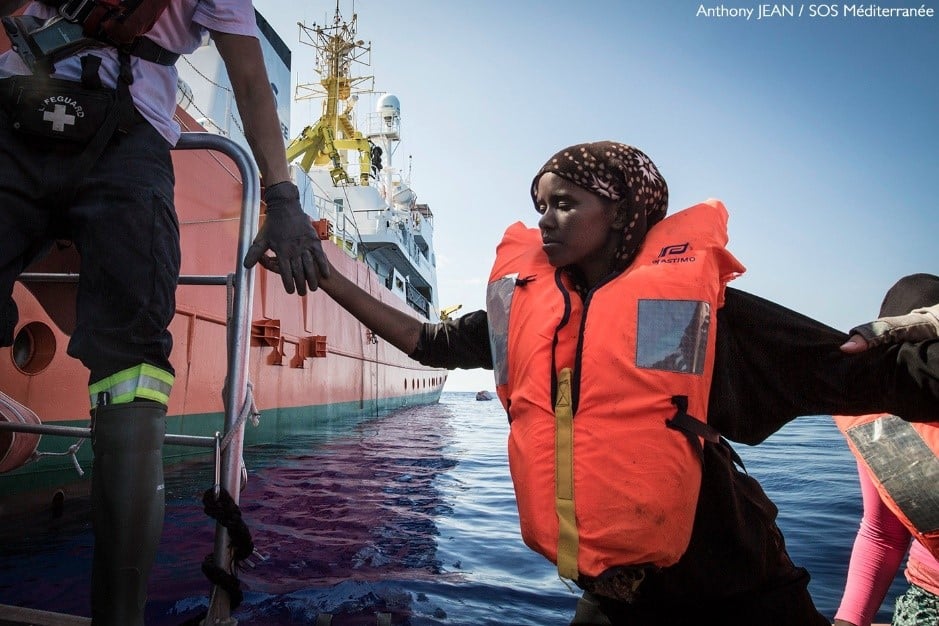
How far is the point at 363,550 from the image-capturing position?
300 centimetres

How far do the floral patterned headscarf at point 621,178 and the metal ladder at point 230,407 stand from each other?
0.85 m

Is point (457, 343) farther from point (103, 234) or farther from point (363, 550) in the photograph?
point (363, 550)

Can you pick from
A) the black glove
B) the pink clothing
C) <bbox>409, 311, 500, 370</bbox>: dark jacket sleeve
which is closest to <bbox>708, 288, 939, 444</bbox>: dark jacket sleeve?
<bbox>409, 311, 500, 370</bbox>: dark jacket sleeve

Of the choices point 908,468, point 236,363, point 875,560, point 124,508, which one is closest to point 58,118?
point 236,363

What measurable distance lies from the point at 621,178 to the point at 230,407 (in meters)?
1.21

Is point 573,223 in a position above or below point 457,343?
above

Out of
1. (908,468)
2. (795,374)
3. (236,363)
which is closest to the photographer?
(795,374)

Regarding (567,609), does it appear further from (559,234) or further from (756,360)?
(559,234)

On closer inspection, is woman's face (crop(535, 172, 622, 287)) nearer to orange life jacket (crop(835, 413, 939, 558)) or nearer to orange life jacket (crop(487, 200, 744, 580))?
orange life jacket (crop(487, 200, 744, 580))

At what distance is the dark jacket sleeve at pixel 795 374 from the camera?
47.7 inches

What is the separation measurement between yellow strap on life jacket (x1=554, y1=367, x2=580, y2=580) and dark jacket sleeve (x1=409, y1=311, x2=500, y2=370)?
1.43 ft

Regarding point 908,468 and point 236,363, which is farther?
point 908,468

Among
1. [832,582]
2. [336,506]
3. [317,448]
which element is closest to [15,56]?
[336,506]

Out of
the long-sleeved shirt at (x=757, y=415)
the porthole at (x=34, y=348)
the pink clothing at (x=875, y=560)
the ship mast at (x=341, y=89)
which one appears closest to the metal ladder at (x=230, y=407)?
the long-sleeved shirt at (x=757, y=415)
